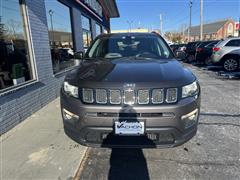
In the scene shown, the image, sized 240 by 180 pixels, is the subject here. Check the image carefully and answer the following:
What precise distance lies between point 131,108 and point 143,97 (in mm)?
194

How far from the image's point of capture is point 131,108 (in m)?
2.46

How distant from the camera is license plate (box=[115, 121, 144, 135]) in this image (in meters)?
2.46

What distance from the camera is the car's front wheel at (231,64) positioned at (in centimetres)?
1098

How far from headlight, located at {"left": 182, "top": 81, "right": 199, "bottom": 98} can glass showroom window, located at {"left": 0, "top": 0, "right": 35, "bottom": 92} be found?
335 cm

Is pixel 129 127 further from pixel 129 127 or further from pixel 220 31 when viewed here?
pixel 220 31

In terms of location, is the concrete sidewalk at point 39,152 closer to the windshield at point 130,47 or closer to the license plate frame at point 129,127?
the license plate frame at point 129,127

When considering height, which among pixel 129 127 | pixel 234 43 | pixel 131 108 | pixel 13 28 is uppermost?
pixel 13 28

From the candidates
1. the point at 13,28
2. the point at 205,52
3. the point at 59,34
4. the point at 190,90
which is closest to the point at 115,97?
the point at 190,90

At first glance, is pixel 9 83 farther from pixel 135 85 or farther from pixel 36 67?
pixel 135 85

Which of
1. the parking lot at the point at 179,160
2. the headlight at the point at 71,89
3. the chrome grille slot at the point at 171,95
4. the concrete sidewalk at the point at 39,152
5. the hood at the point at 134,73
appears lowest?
the parking lot at the point at 179,160

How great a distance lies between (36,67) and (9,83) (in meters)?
0.87

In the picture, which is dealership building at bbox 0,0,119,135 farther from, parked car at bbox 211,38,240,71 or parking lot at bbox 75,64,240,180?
parked car at bbox 211,38,240,71

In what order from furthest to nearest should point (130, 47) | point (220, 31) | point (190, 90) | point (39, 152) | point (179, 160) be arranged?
point (220, 31)
point (130, 47)
point (39, 152)
point (179, 160)
point (190, 90)

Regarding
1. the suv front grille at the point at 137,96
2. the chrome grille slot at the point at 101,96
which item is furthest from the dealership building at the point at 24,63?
the suv front grille at the point at 137,96
